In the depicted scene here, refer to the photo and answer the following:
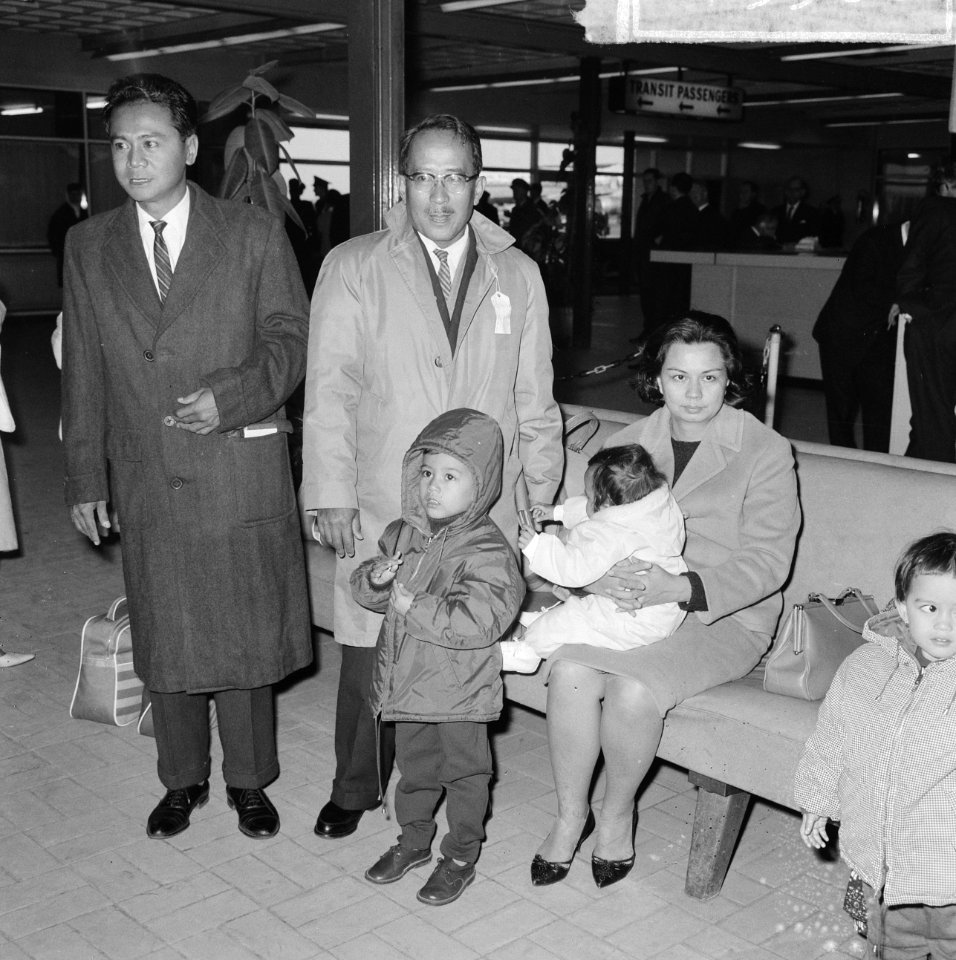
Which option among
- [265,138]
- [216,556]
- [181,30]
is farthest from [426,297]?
[181,30]

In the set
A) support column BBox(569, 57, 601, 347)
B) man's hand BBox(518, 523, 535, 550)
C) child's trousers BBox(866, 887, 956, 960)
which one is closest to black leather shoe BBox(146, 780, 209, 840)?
man's hand BBox(518, 523, 535, 550)

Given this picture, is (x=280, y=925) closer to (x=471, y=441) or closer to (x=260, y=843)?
(x=260, y=843)

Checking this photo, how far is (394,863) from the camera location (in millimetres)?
3031

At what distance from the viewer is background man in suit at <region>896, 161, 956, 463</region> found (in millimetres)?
6652

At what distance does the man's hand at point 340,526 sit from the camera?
3.00 metres

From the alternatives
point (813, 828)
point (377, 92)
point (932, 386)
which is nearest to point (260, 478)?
point (813, 828)

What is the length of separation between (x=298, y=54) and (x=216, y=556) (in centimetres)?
1625

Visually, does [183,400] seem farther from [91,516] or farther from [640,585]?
[640,585]

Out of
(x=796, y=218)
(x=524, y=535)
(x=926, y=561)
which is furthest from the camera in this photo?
(x=796, y=218)

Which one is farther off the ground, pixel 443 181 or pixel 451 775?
pixel 443 181

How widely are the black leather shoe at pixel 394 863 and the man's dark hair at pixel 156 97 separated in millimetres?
1853

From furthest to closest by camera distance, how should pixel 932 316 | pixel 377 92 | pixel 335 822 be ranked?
pixel 932 316
pixel 377 92
pixel 335 822

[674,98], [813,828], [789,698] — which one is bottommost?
[813,828]

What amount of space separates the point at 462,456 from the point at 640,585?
56 centimetres
